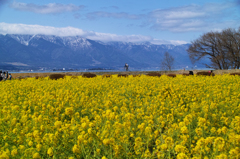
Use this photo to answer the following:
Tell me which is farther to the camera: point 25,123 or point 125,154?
point 25,123

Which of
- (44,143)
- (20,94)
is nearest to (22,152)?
(44,143)

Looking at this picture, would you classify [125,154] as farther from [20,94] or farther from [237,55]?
[237,55]

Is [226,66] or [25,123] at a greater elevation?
[226,66]

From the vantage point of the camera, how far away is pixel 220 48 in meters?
44.8

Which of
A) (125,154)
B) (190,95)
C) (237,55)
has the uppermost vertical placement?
(237,55)

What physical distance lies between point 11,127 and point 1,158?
5.47 ft

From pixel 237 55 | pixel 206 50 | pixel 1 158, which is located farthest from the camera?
pixel 206 50

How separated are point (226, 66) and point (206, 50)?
575cm

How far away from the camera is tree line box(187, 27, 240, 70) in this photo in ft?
141

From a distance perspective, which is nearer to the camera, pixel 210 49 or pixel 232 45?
pixel 232 45

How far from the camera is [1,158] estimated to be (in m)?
2.77

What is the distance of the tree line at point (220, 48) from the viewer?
42906mm

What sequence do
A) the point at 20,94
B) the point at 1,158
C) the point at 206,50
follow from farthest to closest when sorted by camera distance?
1. the point at 206,50
2. the point at 20,94
3. the point at 1,158

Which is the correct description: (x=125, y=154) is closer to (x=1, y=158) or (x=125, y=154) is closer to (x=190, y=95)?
(x=1, y=158)
